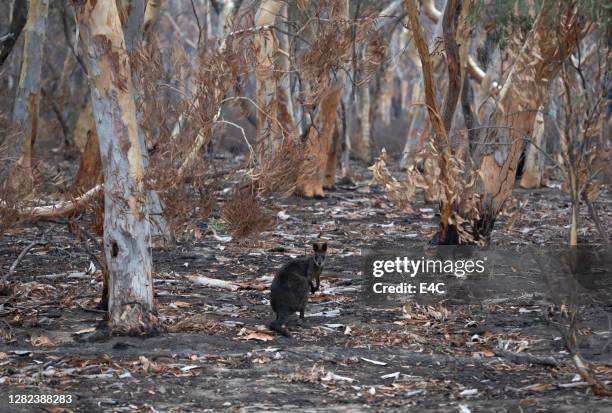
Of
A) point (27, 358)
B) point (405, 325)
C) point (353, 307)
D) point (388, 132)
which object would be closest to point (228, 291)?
point (353, 307)

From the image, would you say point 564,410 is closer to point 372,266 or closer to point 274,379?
point 274,379

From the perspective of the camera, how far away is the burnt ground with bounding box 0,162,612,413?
7.39 meters

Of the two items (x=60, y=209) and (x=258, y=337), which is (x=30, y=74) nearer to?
(x=60, y=209)

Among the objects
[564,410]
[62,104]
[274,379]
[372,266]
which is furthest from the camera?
[62,104]

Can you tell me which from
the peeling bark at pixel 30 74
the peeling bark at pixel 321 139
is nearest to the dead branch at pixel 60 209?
the peeling bark at pixel 30 74

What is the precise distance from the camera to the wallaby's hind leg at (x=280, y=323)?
30.4ft

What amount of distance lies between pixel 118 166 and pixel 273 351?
1983mm

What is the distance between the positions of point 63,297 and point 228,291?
5.71ft

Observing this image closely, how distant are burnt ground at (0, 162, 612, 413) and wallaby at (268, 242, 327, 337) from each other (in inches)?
7.8

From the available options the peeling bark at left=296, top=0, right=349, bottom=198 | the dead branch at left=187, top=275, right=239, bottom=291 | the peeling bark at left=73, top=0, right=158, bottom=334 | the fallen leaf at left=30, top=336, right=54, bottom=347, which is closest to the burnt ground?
the fallen leaf at left=30, top=336, right=54, bottom=347

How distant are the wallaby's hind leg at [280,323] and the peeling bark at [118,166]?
1076 mm

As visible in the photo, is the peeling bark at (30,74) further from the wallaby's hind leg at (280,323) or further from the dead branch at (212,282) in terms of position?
the wallaby's hind leg at (280,323)

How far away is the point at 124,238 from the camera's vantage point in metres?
8.91

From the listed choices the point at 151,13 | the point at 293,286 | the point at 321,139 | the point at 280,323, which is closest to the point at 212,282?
the point at 293,286
